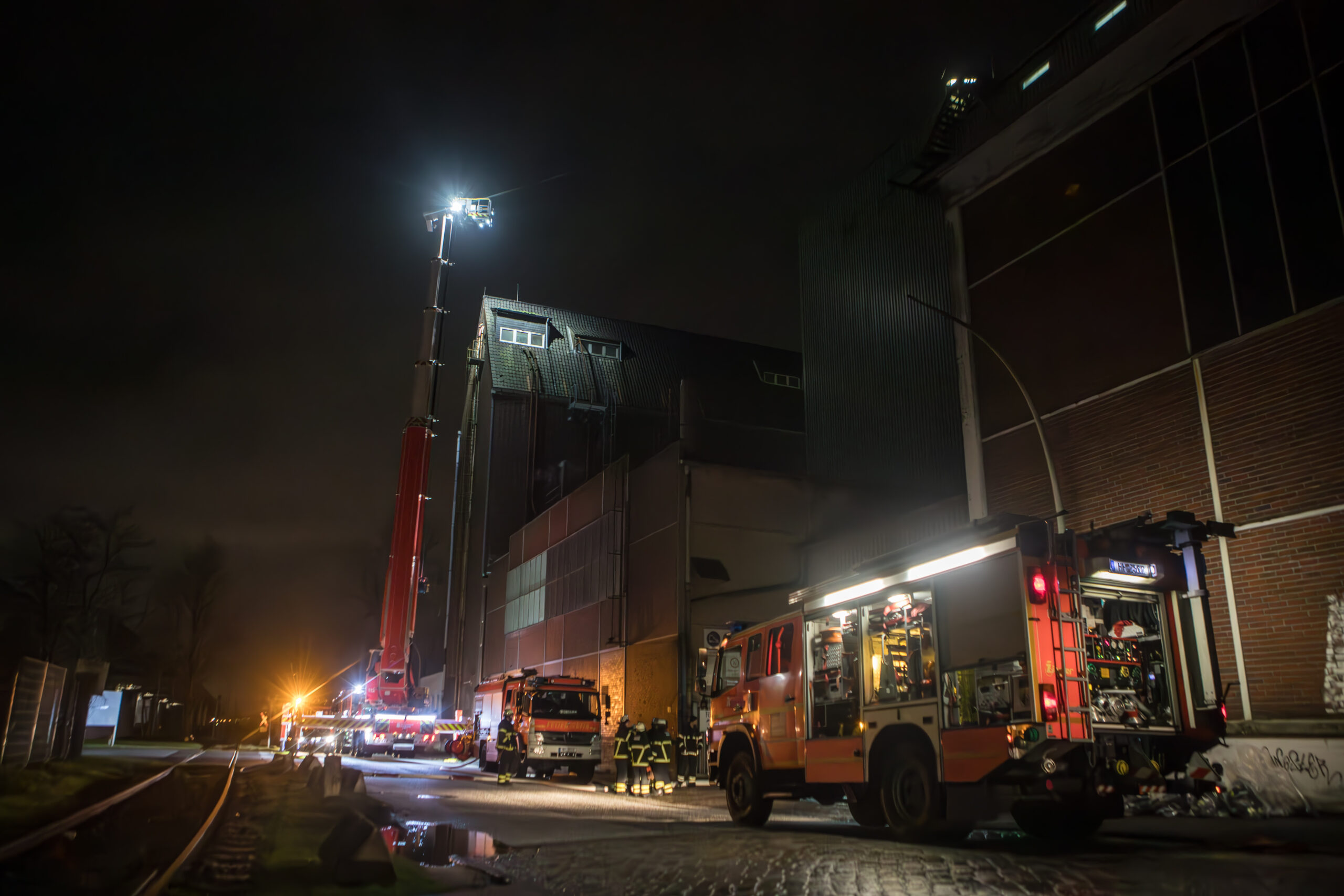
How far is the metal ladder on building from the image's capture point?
776 centimetres

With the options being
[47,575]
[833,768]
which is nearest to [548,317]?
[47,575]

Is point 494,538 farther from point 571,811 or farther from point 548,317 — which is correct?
point 571,811

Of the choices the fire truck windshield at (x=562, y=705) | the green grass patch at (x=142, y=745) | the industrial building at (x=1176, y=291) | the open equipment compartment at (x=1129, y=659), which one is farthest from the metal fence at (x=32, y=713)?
the industrial building at (x=1176, y=291)

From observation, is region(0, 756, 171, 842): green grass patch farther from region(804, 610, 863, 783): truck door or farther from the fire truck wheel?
the fire truck wheel

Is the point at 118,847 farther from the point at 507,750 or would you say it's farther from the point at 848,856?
the point at 507,750

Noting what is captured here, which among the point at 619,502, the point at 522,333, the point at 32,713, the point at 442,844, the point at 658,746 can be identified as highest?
the point at 522,333

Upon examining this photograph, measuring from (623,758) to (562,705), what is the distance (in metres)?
4.80

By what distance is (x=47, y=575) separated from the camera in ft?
138

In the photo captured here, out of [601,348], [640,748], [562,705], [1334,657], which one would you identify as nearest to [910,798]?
[1334,657]

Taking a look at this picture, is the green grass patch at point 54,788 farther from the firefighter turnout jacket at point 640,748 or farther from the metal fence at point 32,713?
the firefighter turnout jacket at point 640,748

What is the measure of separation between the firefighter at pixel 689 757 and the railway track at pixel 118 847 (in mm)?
9372

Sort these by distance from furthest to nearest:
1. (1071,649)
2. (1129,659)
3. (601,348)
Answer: (601,348), (1129,659), (1071,649)

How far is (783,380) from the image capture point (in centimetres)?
5081

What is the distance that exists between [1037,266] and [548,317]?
29.8 metres
